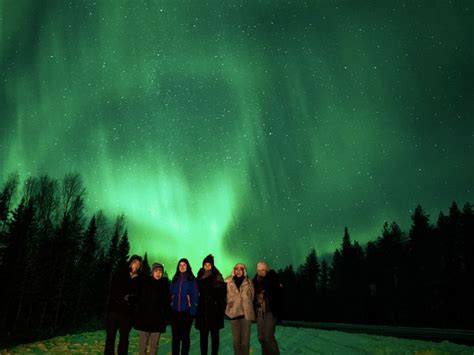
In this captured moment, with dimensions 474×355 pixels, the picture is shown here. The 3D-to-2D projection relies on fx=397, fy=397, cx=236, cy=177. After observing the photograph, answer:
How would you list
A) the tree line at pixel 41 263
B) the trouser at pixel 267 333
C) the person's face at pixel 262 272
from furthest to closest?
1. the tree line at pixel 41 263
2. the person's face at pixel 262 272
3. the trouser at pixel 267 333

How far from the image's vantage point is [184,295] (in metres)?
7.68

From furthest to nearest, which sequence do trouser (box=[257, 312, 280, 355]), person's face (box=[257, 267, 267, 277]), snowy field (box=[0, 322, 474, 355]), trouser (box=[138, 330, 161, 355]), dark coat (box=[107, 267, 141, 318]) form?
snowy field (box=[0, 322, 474, 355]), person's face (box=[257, 267, 267, 277]), trouser (box=[138, 330, 161, 355]), dark coat (box=[107, 267, 141, 318]), trouser (box=[257, 312, 280, 355])

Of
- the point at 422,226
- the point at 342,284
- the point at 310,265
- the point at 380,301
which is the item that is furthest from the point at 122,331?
the point at 310,265

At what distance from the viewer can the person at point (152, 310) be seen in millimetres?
7177

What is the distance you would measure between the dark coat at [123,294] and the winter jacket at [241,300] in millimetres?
1741

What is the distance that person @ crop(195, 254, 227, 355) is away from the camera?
7.66 m

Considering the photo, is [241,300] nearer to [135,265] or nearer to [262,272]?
[262,272]

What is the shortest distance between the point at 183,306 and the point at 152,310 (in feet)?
2.11

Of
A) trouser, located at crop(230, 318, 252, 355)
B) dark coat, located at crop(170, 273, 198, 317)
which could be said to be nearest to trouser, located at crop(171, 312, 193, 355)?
dark coat, located at crop(170, 273, 198, 317)

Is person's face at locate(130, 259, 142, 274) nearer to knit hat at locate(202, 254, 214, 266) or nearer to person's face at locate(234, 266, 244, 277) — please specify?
knit hat at locate(202, 254, 214, 266)

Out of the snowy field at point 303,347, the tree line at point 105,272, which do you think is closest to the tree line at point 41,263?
the tree line at point 105,272

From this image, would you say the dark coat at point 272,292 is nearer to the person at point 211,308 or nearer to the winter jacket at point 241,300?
the winter jacket at point 241,300

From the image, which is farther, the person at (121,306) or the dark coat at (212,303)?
the dark coat at (212,303)

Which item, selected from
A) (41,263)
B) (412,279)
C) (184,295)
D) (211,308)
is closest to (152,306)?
(184,295)
